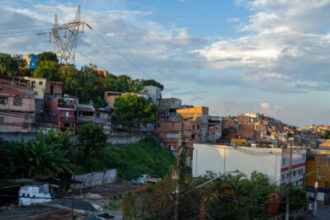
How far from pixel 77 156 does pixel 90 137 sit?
7.87 ft

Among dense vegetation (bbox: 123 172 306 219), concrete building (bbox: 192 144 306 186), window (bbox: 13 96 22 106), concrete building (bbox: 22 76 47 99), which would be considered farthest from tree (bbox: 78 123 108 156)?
dense vegetation (bbox: 123 172 306 219)

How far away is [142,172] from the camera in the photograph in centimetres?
3775

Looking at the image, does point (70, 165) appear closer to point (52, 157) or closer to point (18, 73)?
point (52, 157)

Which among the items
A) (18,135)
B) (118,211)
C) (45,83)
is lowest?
(118,211)

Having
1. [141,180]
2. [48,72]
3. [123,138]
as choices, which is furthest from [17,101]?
[48,72]

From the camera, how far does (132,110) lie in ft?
151

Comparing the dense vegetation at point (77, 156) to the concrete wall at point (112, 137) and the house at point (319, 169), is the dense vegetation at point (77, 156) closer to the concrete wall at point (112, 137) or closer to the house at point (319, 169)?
Result: the concrete wall at point (112, 137)

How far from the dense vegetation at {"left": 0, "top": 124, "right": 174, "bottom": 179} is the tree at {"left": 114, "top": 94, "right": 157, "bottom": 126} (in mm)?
3621

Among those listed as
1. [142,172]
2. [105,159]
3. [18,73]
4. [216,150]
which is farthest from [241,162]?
[18,73]

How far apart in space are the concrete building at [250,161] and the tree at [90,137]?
33.9 feet

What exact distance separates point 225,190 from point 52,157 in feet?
47.3

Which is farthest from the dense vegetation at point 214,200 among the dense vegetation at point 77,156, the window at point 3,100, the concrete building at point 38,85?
the concrete building at point 38,85

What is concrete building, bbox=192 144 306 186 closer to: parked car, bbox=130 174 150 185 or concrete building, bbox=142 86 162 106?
parked car, bbox=130 174 150 185

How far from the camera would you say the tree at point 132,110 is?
150 ft
